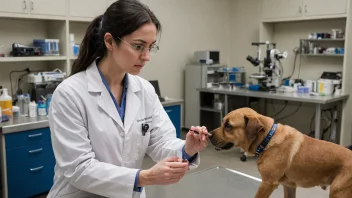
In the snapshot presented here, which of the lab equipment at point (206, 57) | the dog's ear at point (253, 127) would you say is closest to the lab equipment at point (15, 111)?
the dog's ear at point (253, 127)

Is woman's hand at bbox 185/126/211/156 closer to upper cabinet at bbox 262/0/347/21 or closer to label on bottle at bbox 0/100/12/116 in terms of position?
label on bottle at bbox 0/100/12/116

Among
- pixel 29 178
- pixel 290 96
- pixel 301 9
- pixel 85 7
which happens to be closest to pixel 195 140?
pixel 29 178

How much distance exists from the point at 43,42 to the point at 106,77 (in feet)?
8.20

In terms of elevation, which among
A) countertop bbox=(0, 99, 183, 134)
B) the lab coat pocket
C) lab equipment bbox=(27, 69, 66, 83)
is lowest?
countertop bbox=(0, 99, 183, 134)

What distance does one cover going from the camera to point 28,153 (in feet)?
9.62

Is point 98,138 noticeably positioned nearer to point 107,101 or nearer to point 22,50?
point 107,101

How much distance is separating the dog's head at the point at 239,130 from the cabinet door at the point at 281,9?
353 centimetres

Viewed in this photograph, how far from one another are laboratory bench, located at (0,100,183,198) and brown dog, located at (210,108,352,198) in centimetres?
191

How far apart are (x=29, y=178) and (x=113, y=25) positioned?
2.21 m

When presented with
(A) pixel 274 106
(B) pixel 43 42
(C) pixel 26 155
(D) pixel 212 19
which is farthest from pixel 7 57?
(A) pixel 274 106

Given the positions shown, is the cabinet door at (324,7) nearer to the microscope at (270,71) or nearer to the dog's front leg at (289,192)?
the microscope at (270,71)

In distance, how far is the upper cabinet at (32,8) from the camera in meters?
3.18

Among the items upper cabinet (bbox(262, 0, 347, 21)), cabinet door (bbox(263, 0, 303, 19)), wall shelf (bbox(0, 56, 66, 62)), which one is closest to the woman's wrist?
wall shelf (bbox(0, 56, 66, 62))

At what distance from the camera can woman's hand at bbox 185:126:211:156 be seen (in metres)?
1.41
